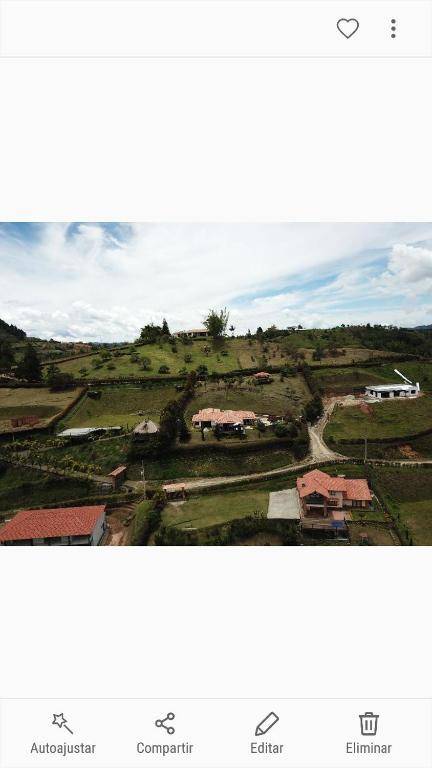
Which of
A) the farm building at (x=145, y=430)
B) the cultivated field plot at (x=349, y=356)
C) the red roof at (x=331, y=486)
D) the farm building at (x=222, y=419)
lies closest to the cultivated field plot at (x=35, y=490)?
the farm building at (x=145, y=430)

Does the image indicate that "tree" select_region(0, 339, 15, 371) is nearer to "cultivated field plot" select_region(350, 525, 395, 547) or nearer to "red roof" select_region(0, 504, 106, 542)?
"red roof" select_region(0, 504, 106, 542)

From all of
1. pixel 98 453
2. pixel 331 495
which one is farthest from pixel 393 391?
pixel 98 453

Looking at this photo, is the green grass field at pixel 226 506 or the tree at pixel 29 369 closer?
the green grass field at pixel 226 506

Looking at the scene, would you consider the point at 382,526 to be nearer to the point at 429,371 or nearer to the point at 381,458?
the point at 381,458

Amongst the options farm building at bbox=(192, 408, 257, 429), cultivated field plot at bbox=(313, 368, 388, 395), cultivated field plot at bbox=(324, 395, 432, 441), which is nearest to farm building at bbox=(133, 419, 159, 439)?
farm building at bbox=(192, 408, 257, 429)
